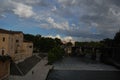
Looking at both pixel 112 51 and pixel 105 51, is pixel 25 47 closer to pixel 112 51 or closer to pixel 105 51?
pixel 112 51

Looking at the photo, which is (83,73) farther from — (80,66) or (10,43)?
(80,66)

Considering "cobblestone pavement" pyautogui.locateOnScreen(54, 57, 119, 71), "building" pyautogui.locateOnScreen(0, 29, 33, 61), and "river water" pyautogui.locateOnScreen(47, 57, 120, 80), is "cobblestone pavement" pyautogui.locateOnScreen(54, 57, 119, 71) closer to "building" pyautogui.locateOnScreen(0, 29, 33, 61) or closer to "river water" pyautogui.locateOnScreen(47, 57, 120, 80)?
"river water" pyautogui.locateOnScreen(47, 57, 120, 80)

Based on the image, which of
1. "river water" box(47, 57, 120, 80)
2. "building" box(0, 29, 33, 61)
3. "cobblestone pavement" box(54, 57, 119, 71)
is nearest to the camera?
"building" box(0, 29, 33, 61)

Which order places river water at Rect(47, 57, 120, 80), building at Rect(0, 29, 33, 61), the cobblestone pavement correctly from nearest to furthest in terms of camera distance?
building at Rect(0, 29, 33, 61) < river water at Rect(47, 57, 120, 80) < the cobblestone pavement

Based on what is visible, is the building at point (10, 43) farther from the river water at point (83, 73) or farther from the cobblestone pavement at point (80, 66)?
the cobblestone pavement at point (80, 66)

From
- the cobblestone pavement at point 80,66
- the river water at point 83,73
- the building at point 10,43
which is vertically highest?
the building at point 10,43

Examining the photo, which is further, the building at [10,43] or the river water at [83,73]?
the river water at [83,73]

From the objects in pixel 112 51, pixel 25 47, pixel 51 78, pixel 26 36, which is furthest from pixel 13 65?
pixel 26 36

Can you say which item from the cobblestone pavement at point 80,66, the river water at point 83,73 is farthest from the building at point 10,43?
the cobblestone pavement at point 80,66

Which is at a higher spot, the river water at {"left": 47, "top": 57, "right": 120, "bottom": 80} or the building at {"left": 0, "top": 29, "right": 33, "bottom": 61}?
the building at {"left": 0, "top": 29, "right": 33, "bottom": 61}

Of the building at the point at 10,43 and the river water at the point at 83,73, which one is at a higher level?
the building at the point at 10,43

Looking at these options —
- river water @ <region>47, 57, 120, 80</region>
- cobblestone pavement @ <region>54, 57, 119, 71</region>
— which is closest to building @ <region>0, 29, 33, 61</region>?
river water @ <region>47, 57, 120, 80</region>

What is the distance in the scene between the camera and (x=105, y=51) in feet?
562

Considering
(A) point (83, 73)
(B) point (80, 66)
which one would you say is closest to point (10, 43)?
(A) point (83, 73)
